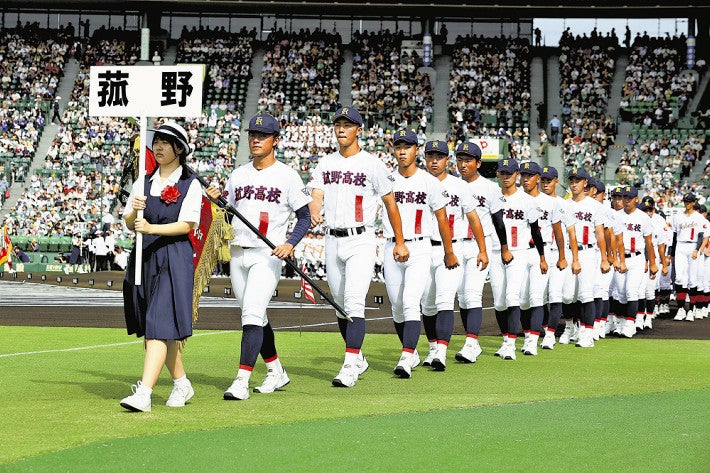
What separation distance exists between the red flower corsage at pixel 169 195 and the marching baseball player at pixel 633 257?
1042cm

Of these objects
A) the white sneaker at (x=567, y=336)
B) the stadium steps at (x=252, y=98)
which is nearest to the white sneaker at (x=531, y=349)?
the white sneaker at (x=567, y=336)

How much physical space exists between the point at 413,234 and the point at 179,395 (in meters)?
3.70

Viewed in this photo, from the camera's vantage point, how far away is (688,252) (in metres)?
22.9

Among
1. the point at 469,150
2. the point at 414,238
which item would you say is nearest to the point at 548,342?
the point at 469,150

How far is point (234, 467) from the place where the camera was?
6195 mm

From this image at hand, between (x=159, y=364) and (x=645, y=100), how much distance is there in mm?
45472

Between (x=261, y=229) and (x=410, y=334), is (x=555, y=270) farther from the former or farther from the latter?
(x=261, y=229)

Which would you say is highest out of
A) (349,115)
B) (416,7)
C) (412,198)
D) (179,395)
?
(416,7)

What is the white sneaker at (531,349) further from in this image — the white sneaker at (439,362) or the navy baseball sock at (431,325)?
the white sneaker at (439,362)

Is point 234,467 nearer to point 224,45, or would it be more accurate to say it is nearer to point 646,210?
point 646,210

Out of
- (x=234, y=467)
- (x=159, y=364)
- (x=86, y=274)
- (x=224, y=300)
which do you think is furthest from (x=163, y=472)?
(x=86, y=274)

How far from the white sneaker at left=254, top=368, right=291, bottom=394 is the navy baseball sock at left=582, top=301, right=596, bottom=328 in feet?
22.4

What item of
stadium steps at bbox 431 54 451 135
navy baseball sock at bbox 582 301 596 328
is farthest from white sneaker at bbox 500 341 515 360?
stadium steps at bbox 431 54 451 135

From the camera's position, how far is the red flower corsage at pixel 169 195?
8.70 m
